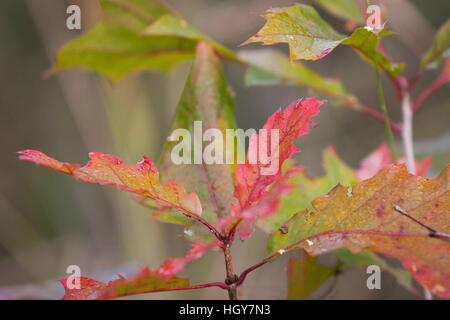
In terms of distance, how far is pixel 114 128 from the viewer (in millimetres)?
1797

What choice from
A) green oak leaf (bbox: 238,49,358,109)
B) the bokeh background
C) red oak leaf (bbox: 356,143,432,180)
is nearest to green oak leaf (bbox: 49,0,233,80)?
green oak leaf (bbox: 238,49,358,109)

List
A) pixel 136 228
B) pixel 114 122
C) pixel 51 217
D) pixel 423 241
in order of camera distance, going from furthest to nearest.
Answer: pixel 51 217, pixel 136 228, pixel 114 122, pixel 423 241

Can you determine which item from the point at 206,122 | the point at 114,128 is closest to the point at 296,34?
the point at 206,122

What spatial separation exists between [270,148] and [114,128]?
1.37m

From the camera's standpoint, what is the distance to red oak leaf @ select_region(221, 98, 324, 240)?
1.53 ft

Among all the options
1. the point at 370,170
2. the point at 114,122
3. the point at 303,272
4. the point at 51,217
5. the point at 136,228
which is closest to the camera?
the point at 303,272

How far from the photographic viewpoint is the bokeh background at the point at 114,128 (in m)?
1.91

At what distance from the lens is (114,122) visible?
1779 millimetres

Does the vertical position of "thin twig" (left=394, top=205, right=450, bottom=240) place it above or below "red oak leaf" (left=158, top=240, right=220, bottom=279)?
above

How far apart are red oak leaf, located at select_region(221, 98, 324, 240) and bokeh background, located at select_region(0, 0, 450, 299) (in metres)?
1.24

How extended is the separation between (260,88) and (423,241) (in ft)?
6.54

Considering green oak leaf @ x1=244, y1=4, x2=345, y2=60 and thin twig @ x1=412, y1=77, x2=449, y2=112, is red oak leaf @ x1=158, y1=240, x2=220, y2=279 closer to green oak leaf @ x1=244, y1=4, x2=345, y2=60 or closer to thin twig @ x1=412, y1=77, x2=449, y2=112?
green oak leaf @ x1=244, y1=4, x2=345, y2=60
